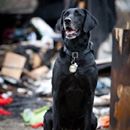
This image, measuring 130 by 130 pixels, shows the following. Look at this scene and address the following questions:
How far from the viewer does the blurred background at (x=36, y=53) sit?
695cm

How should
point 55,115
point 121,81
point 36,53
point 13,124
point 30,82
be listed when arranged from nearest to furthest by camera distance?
1. point 55,115
2. point 121,81
3. point 13,124
4. point 30,82
5. point 36,53

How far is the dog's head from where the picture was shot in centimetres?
499

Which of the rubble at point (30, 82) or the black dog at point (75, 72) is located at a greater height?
the black dog at point (75, 72)

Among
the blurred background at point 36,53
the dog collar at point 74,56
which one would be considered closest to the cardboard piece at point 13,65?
the blurred background at point 36,53

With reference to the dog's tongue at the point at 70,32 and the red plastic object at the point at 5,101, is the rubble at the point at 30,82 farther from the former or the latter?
the dog's tongue at the point at 70,32

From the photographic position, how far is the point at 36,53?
9.75 metres

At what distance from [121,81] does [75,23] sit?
0.86 m

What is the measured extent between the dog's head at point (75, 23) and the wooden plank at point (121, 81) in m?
0.38

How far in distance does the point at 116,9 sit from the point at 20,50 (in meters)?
2.08

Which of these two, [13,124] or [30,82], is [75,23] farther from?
[30,82]

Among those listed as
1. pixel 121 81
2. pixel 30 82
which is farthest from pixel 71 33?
pixel 30 82

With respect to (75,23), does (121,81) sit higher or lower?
lower

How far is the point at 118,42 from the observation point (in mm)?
5293

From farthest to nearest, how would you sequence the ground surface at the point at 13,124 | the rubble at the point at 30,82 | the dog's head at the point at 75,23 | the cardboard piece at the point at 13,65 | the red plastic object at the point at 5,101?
the cardboard piece at the point at 13,65
the red plastic object at the point at 5,101
the rubble at the point at 30,82
the ground surface at the point at 13,124
the dog's head at the point at 75,23
